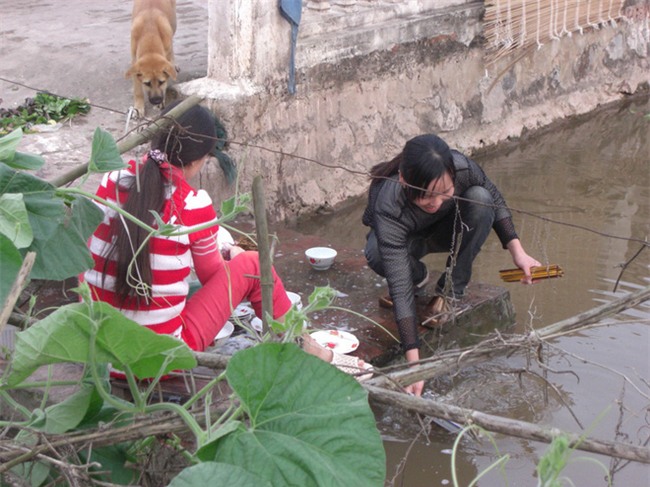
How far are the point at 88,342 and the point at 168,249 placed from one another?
45.0 inches

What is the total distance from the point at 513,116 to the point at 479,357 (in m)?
5.83

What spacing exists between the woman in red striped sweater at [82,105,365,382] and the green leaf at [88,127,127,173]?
53cm

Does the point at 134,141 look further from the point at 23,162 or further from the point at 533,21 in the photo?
Answer: the point at 533,21

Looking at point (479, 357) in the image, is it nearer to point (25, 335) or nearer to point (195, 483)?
point (195, 483)

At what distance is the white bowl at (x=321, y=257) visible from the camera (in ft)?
15.0

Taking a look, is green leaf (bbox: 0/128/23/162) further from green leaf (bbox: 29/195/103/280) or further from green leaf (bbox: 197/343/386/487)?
green leaf (bbox: 197/343/386/487)

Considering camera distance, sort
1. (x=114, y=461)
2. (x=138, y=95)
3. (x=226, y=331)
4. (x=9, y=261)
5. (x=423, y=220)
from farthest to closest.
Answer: (x=138, y=95) → (x=423, y=220) → (x=226, y=331) → (x=114, y=461) → (x=9, y=261)

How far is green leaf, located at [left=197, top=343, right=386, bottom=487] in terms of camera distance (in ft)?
6.08

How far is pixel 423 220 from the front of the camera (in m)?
3.98

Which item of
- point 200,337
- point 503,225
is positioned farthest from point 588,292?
point 200,337

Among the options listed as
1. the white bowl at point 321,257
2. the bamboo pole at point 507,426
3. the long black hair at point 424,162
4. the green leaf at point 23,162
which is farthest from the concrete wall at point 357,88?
the bamboo pole at point 507,426

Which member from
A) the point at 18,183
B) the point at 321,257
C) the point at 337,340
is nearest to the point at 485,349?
the point at 18,183

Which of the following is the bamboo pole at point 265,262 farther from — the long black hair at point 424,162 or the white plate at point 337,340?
the white plate at point 337,340

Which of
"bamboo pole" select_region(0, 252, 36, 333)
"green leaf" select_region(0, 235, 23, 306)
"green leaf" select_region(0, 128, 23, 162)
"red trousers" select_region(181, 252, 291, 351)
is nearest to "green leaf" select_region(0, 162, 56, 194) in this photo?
"green leaf" select_region(0, 128, 23, 162)
